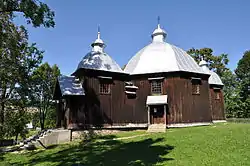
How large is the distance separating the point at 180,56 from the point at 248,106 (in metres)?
25.9

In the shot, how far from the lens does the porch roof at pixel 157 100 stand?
21.1 metres

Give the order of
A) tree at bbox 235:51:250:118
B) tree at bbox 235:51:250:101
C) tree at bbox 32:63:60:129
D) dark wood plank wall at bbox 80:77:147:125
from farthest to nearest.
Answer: tree at bbox 235:51:250:101, tree at bbox 235:51:250:118, tree at bbox 32:63:60:129, dark wood plank wall at bbox 80:77:147:125

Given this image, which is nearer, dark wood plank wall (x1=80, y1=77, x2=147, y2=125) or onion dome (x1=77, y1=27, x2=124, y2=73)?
dark wood plank wall (x1=80, y1=77, x2=147, y2=125)

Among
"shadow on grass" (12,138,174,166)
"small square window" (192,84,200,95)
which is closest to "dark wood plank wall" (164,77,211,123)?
"small square window" (192,84,200,95)

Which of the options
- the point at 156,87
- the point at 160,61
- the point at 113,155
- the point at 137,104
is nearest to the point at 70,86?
the point at 137,104

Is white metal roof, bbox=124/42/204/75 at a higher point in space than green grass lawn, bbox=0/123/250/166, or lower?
higher

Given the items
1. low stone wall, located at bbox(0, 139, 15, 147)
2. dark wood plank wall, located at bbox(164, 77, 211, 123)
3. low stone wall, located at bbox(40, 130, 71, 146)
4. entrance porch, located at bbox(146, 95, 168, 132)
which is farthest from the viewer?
low stone wall, located at bbox(0, 139, 15, 147)

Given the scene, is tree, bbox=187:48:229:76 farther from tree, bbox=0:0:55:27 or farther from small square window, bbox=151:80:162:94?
tree, bbox=0:0:55:27

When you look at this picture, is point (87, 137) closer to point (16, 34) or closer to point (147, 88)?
point (147, 88)

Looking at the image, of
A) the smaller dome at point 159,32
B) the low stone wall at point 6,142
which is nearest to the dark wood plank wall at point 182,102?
the smaller dome at point 159,32

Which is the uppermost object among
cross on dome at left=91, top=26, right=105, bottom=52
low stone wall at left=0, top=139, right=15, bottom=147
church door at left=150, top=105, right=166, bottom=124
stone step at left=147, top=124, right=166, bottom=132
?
cross on dome at left=91, top=26, right=105, bottom=52

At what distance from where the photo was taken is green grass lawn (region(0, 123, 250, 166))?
1048 centimetres

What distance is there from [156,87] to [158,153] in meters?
10.7

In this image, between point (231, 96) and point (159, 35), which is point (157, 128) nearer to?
point (159, 35)
